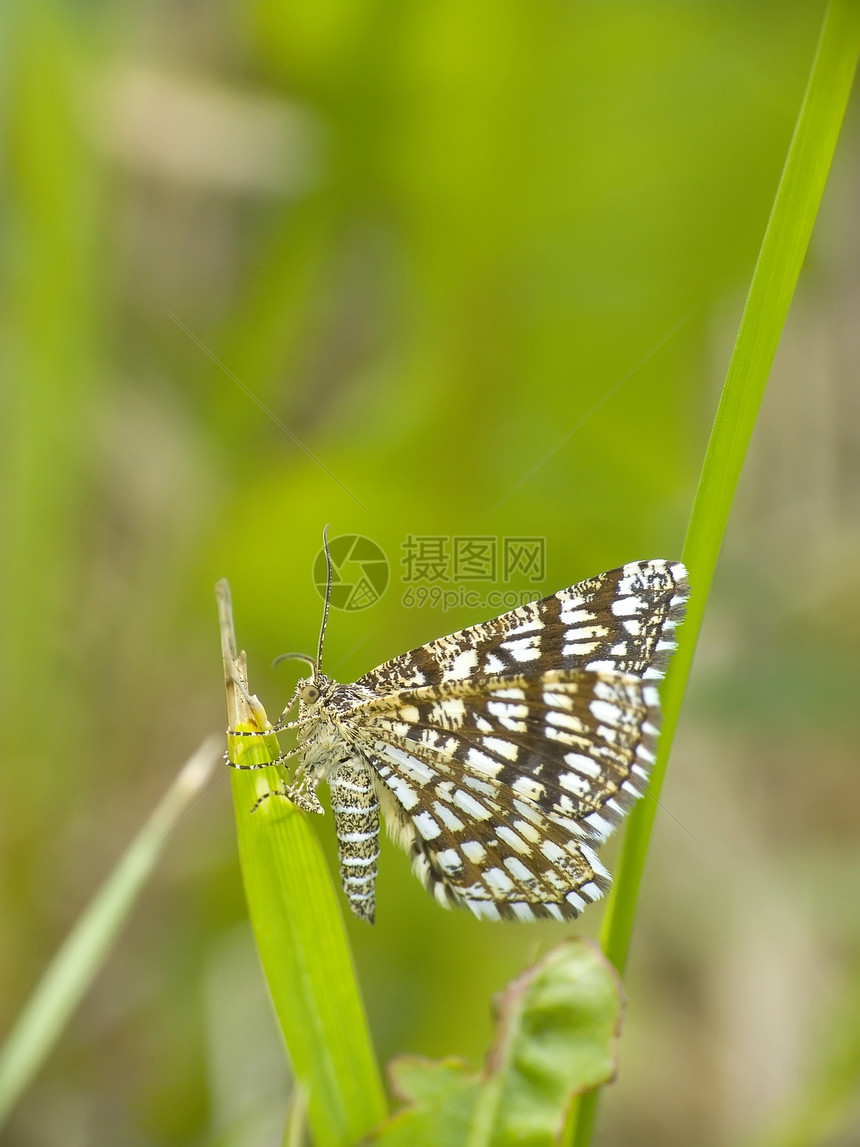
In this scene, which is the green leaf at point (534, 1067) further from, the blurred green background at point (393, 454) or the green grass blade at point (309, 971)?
the blurred green background at point (393, 454)

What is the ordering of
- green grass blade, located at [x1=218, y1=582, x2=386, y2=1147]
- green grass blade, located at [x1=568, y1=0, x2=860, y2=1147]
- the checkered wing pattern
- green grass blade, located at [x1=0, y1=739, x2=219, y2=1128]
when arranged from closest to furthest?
1. green grass blade, located at [x1=568, y1=0, x2=860, y2=1147]
2. green grass blade, located at [x1=218, y1=582, x2=386, y2=1147]
3. green grass blade, located at [x1=0, y1=739, x2=219, y2=1128]
4. the checkered wing pattern

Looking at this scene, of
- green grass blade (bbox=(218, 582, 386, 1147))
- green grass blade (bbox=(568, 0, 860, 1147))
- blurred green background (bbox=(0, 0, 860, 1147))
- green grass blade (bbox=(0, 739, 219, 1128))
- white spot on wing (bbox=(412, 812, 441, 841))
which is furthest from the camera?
blurred green background (bbox=(0, 0, 860, 1147))

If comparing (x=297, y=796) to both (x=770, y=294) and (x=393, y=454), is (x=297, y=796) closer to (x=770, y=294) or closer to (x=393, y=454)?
(x=770, y=294)

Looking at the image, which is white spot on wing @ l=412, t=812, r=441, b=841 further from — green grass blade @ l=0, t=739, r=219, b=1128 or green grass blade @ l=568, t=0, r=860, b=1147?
green grass blade @ l=568, t=0, r=860, b=1147

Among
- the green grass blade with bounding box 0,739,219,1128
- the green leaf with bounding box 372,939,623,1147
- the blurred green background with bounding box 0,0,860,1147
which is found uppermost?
the blurred green background with bounding box 0,0,860,1147

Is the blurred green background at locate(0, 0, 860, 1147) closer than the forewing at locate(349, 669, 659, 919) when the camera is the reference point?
No

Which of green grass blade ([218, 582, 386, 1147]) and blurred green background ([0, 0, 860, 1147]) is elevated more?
blurred green background ([0, 0, 860, 1147])

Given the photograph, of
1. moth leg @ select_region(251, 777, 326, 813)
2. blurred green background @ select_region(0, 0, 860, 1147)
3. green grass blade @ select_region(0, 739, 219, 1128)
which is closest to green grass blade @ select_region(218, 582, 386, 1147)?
moth leg @ select_region(251, 777, 326, 813)
